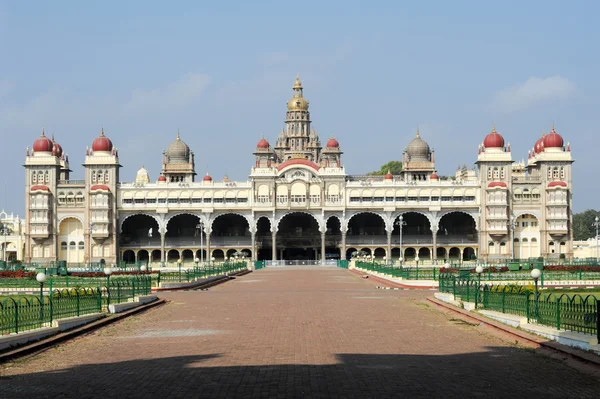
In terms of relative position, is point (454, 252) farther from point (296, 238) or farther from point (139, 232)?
point (139, 232)

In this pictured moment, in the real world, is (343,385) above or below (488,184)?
below

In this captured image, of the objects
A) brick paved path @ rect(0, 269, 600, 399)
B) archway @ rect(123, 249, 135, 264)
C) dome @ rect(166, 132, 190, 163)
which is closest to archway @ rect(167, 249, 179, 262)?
A: archway @ rect(123, 249, 135, 264)

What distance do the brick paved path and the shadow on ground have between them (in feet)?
0.06

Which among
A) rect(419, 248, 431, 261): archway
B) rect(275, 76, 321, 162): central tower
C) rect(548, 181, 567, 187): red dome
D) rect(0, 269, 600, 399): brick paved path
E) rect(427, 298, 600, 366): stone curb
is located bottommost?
rect(0, 269, 600, 399): brick paved path

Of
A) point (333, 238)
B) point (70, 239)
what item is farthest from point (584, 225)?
point (70, 239)

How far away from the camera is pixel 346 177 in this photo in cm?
10406

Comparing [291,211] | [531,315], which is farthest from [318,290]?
[291,211]

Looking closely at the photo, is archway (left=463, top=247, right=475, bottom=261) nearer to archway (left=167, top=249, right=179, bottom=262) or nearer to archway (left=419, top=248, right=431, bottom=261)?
archway (left=419, top=248, right=431, bottom=261)

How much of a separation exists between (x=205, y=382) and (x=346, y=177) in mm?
91118

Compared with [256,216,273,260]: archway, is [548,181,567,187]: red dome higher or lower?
higher

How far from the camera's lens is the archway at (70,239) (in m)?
100

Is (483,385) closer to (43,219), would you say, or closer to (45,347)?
(45,347)

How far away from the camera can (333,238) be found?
105 meters

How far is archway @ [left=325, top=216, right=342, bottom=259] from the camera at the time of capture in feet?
341
